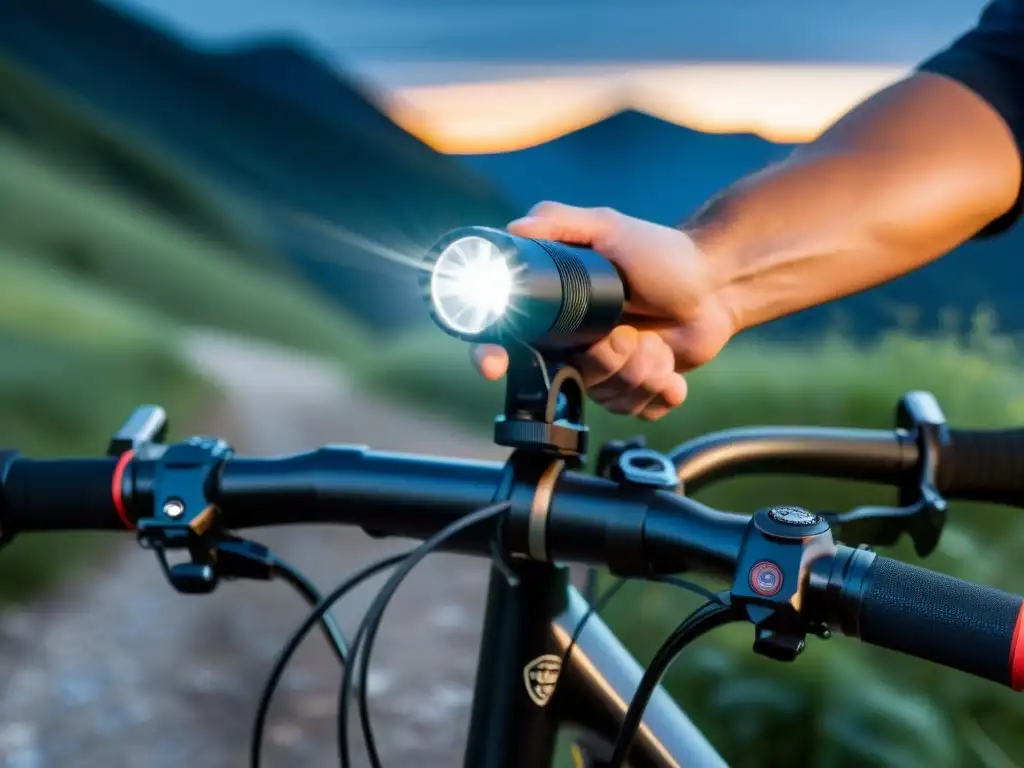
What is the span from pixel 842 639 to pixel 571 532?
195 centimetres

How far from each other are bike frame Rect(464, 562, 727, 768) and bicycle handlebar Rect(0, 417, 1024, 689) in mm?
84

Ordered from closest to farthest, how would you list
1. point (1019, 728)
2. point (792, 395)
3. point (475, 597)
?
point (1019, 728)
point (792, 395)
point (475, 597)

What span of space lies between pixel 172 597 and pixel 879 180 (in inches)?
131

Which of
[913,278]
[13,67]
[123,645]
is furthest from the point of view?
[13,67]

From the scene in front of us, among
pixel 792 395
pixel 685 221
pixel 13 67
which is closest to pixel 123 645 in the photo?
pixel 792 395

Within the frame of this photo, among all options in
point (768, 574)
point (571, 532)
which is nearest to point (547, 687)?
point (571, 532)

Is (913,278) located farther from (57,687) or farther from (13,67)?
(13,67)

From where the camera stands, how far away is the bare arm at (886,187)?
1.29 meters

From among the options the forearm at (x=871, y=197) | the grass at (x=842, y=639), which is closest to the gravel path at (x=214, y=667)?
the grass at (x=842, y=639)

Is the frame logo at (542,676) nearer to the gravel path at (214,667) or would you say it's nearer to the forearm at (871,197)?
the forearm at (871,197)

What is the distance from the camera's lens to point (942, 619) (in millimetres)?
625

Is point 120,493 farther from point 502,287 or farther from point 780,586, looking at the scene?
point 780,586

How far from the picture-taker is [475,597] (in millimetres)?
3998

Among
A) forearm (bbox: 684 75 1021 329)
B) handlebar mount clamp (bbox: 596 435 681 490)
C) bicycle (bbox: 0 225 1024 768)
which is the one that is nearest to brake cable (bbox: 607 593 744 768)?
bicycle (bbox: 0 225 1024 768)
